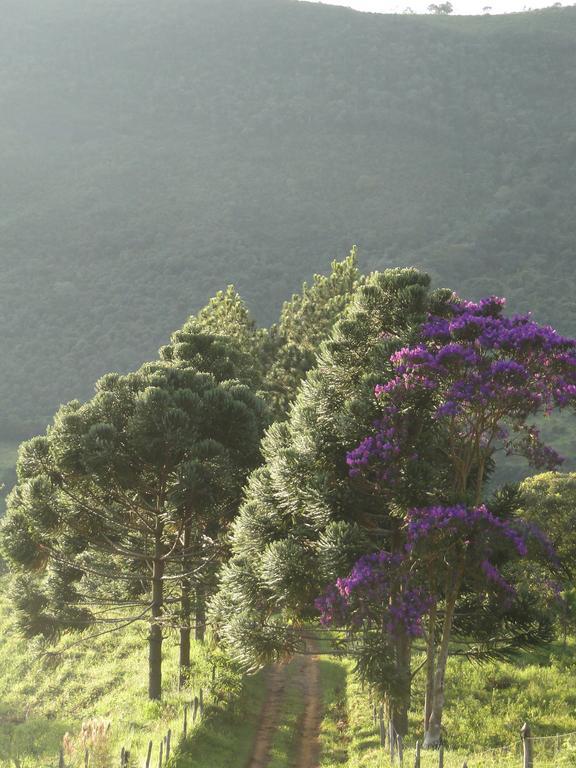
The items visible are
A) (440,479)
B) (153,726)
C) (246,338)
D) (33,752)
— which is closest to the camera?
(440,479)

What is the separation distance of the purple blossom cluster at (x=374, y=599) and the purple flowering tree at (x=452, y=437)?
3 centimetres

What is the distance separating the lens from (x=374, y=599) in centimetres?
1638

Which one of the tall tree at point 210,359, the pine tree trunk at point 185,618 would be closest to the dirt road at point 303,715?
the pine tree trunk at point 185,618

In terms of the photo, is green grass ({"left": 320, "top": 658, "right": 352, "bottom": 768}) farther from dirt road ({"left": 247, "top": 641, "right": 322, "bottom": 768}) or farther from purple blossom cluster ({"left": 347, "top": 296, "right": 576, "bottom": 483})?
purple blossom cluster ({"left": 347, "top": 296, "right": 576, "bottom": 483})

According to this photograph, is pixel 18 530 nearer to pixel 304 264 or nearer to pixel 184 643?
pixel 184 643

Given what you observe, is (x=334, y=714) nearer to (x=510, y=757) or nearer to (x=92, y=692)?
(x=510, y=757)

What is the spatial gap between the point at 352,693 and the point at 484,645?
32.7 ft

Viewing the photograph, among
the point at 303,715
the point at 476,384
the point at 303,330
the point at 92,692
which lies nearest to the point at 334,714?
the point at 303,715

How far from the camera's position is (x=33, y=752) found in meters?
25.4

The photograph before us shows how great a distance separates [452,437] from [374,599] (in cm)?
386

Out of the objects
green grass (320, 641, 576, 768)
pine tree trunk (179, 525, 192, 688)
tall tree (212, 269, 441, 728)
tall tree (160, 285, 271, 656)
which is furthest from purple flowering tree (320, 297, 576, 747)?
pine tree trunk (179, 525, 192, 688)

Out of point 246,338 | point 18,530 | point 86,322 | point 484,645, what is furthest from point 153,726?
point 86,322

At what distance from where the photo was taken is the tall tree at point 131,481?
23.0 m

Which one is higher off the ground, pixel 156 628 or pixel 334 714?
pixel 156 628
